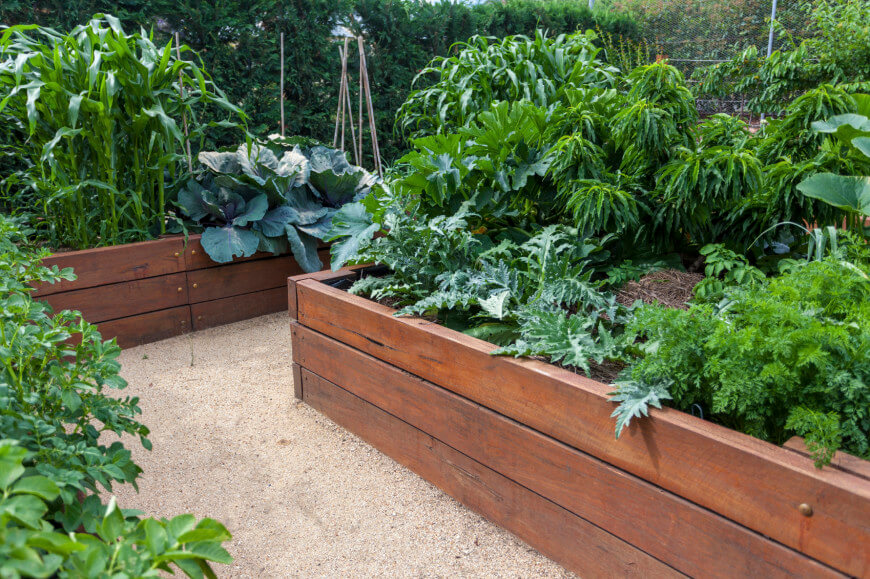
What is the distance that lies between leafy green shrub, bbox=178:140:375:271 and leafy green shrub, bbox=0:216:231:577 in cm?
163

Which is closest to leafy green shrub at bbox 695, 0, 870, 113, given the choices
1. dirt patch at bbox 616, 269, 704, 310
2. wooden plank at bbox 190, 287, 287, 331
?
dirt patch at bbox 616, 269, 704, 310

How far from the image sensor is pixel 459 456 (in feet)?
6.01

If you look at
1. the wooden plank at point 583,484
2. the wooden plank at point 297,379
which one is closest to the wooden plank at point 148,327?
the wooden plank at point 297,379

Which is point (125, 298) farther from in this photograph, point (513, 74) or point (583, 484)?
point (583, 484)

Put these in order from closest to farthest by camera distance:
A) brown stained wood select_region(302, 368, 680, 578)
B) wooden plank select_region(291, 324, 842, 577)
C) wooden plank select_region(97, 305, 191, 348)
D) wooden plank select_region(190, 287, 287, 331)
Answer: wooden plank select_region(291, 324, 842, 577) < brown stained wood select_region(302, 368, 680, 578) < wooden plank select_region(97, 305, 191, 348) < wooden plank select_region(190, 287, 287, 331)

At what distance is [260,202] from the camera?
3289 mm

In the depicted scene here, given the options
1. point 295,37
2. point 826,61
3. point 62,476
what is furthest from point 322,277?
point 826,61

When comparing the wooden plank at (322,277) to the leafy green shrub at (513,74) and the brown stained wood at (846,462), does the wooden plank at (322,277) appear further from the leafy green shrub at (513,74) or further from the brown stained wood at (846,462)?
the brown stained wood at (846,462)

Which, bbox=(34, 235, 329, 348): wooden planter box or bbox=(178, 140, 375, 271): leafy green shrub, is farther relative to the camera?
bbox=(178, 140, 375, 271): leafy green shrub

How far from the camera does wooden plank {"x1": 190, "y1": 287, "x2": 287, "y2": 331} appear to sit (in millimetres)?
3270

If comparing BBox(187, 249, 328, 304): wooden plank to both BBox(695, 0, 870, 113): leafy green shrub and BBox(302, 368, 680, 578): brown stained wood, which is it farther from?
BBox(695, 0, 870, 113): leafy green shrub

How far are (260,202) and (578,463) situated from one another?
7.82ft

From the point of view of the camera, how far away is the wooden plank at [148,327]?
9.79 feet

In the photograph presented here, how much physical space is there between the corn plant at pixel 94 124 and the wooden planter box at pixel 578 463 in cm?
125
